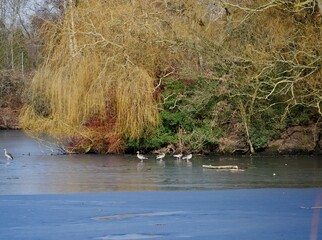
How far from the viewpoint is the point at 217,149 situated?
32.1 meters

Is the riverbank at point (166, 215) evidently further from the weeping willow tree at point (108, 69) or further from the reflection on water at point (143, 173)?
the weeping willow tree at point (108, 69)

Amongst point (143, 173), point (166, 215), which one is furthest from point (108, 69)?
point (166, 215)

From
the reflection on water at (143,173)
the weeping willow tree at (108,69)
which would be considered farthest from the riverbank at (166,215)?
the weeping willow tree at (108,69)

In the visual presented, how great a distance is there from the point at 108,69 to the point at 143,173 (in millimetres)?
7176

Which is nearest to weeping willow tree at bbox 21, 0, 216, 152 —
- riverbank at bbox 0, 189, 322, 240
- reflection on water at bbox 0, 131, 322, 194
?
reflection on water at bbox 0, 131, 322, 194

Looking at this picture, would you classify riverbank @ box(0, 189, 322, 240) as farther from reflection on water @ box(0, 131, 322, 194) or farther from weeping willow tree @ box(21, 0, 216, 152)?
weeping willow tree @ box(21, 0, 216, 152)

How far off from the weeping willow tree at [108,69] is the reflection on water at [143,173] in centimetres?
127

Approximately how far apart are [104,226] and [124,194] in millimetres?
4692

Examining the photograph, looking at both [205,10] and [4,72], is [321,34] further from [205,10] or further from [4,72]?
[4,72]

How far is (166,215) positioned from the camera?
1617 centimetres

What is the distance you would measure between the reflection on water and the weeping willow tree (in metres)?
1.27

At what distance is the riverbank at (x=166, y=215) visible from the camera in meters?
14.2

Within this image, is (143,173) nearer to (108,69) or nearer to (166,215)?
(108,69)

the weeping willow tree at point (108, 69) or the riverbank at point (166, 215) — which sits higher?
the weeping willow tree at point (108, 69)
